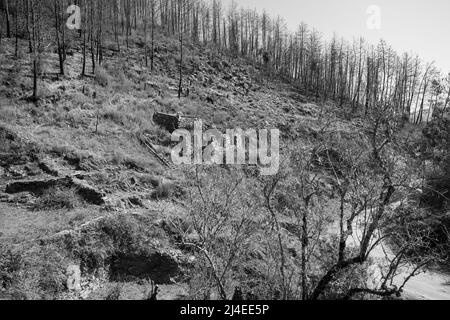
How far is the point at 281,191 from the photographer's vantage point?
20.7 meters

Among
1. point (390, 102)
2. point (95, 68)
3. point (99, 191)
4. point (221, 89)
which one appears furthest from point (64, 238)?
point (221, 89)

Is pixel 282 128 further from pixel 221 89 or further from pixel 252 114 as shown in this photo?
pixel 221 89

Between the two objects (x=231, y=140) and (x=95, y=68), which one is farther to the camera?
(x=95, y=68)

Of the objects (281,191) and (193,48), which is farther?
(193,48)

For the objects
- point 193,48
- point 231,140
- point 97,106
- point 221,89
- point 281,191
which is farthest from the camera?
point 193,48

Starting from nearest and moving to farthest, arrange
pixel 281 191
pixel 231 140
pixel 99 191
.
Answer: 1. pixel 99 191
2. pixel 281 191
3. pixel 231 140

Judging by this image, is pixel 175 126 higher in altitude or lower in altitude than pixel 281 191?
higher

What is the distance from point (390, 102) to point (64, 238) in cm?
1064

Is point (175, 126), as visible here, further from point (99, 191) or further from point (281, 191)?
point (99, 191)

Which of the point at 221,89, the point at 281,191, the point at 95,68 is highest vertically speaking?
the point at 95,68

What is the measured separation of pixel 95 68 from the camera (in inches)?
1168
